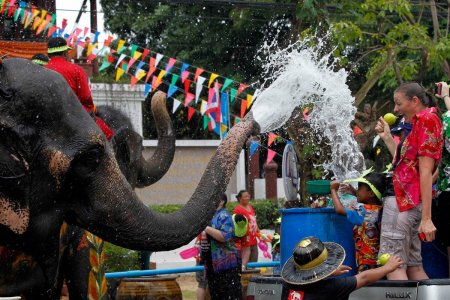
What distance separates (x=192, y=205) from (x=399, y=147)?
258cm

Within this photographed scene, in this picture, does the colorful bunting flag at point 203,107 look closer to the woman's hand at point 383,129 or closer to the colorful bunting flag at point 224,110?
the colorful bunting flag at point 224,110

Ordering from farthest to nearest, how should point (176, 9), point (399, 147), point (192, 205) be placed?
1. point (176, 9)
2. point (399, 147)
3. point (192, 205)

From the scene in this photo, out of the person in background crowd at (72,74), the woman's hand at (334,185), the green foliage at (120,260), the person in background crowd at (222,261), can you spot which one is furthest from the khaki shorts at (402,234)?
the green foliage at (120,260)

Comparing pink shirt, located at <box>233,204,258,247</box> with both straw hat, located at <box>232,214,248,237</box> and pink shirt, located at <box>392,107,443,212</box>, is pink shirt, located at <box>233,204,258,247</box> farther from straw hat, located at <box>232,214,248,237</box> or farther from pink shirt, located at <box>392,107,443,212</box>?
pink shirt, located at <box>392,107,443,212</box>

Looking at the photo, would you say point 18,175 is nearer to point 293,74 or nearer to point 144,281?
point 293,74

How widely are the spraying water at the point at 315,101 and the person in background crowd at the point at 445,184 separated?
0.83 metres

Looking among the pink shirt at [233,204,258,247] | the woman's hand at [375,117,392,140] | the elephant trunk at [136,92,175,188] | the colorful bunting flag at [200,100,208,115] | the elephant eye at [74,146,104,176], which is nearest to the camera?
the elephant eye at [74,146,104,176]

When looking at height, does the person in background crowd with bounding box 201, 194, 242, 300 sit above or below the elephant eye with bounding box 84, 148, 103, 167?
below

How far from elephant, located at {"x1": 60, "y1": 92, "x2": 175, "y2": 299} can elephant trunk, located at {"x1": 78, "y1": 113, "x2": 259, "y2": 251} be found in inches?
48.4

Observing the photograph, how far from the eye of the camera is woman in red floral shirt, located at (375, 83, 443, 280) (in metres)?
6.26

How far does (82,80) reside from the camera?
20.7 ft

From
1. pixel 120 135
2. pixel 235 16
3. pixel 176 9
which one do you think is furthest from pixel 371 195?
pixel 176 9

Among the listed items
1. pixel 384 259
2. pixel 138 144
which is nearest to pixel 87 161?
pixel 384 259

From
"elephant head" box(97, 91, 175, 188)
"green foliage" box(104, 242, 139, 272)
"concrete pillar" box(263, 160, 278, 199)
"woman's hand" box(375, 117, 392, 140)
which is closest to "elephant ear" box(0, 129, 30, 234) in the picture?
"elephant head" box(97, 91, 175, 188)
